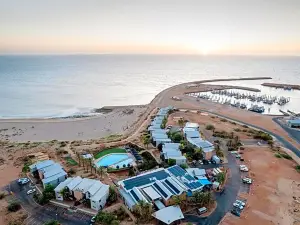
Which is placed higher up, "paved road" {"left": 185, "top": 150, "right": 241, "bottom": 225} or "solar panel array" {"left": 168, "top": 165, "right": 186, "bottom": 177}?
"solar panel array" {"left": 168, "top": 165, "right": 186, "bottom": 177}

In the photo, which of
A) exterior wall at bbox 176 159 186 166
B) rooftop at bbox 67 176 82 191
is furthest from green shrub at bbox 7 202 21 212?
exterior wall at bbox 176 159 186 166

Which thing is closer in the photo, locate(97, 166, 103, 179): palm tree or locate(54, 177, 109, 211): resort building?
locate(54, 177, 109, 211): resort building

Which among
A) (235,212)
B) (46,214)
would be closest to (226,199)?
(235,212)

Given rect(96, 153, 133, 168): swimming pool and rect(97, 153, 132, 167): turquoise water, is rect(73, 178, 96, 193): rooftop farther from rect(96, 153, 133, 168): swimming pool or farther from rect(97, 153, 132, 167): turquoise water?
rect(97, 153, 132, 167): turquoise water

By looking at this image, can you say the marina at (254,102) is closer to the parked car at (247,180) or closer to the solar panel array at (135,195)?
the parked car at (247,180)

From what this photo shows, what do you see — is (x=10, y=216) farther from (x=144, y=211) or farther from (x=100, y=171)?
(x=144, y=211)
